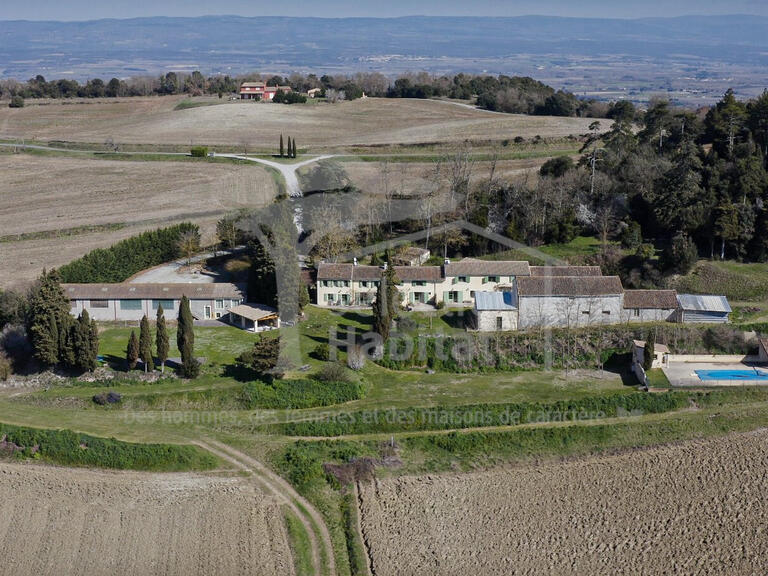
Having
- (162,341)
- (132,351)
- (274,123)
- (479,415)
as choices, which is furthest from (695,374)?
(274,123)

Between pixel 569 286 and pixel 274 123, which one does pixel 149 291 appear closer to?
pixel 569 286

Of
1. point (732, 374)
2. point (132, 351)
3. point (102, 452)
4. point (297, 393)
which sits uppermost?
point (132, 351)

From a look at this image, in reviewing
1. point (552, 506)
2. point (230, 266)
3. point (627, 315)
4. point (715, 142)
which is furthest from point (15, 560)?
point (715, 142)

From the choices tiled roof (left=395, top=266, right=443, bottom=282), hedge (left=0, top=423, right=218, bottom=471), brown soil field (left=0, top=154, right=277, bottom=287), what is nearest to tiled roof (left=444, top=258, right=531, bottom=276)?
tiled roof (left=395, top=266, right=443, bottom=282)

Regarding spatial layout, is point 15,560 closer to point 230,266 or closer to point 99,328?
point 99,328

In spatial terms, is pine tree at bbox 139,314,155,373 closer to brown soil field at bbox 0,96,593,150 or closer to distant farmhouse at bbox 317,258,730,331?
distant farmhouse at bbox 317,258,730,331

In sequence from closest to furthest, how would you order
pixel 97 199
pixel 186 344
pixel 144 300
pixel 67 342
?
1. pixel 186 344
2. pixel 67 342
3. pixel 144 300
4. pixel 97 199
